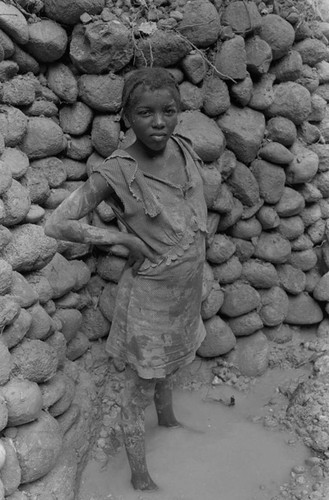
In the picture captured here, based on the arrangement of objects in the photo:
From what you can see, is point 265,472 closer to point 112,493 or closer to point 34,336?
point 112,493

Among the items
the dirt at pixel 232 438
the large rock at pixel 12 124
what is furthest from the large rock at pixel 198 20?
the dirt at pixel 232 438

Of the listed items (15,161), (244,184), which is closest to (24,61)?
(15,161)

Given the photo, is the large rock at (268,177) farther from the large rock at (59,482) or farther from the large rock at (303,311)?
the large rock at (59,482)

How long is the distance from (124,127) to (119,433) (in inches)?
62.0

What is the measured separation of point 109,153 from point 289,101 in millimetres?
1148

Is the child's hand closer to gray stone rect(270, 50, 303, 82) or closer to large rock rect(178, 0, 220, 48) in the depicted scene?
large rock rect(178, 0, 220, 48)

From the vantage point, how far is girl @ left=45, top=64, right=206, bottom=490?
192cm

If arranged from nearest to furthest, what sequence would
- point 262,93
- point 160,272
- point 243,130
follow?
point 160,272 → point 243,130 → point 262,93

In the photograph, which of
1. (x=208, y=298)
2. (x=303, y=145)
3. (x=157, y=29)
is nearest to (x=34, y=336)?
(x=208, y=298)

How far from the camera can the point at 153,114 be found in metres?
1.89

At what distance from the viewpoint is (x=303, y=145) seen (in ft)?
10.9

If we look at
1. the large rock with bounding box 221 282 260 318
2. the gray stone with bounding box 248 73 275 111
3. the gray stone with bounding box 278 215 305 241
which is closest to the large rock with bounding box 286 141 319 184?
the gray stone with bounding box 278 215 305 241

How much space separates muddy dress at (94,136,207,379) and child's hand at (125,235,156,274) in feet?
0.07

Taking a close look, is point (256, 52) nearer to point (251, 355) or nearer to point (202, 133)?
point (202, 133)
